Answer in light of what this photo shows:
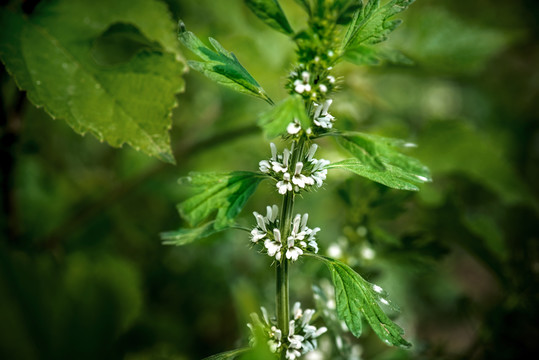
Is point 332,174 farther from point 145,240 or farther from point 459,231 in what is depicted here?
point 145,240

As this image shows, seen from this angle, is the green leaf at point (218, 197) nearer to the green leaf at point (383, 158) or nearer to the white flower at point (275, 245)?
the white flower at point (275, 245)

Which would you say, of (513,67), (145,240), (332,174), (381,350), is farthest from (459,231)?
(513,67)

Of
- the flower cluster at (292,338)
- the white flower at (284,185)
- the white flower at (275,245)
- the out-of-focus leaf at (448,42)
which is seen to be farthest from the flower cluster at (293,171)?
the out-of-focus leaf at (448,42)

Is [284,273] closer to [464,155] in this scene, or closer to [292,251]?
[292,251]

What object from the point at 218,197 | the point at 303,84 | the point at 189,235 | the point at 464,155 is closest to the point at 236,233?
the point at 464,155

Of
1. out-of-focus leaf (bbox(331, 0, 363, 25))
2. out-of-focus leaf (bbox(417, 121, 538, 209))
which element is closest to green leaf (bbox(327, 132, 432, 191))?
out-of-focus leaf (bbox(331, 0, 363, 25))

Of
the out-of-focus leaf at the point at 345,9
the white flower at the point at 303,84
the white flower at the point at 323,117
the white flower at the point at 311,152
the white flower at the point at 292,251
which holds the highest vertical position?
the out-of-focus leaf at the point at 345,9
